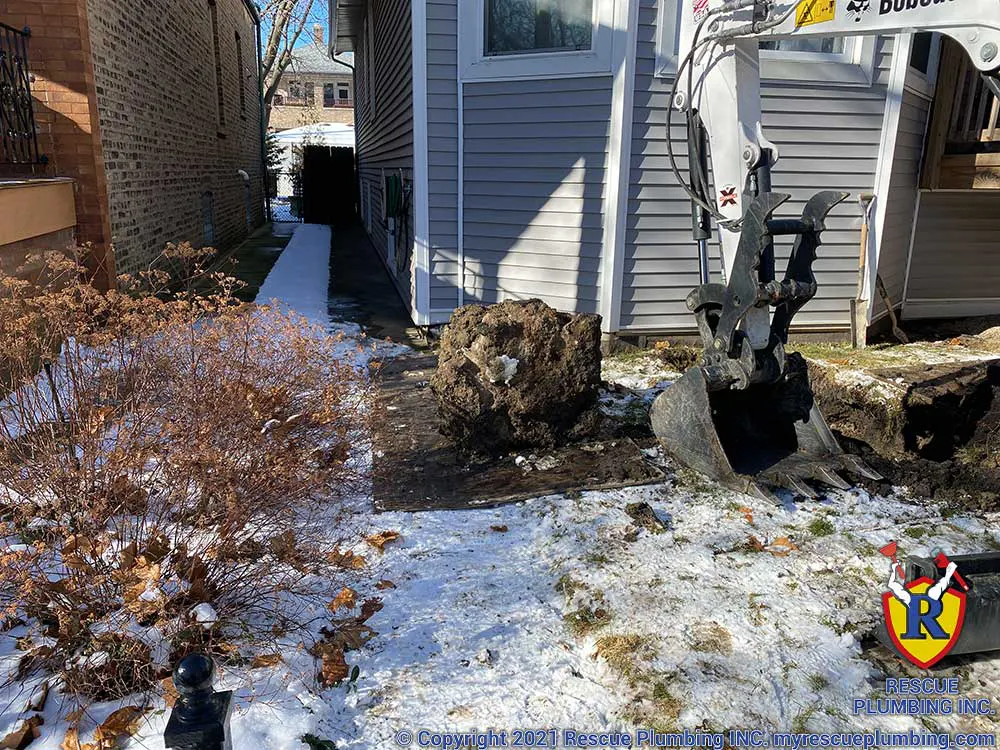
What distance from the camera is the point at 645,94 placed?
22.6ft

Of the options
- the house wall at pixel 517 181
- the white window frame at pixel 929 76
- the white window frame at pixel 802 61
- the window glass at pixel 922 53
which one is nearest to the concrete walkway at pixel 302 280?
the house wall at pixel 517 181

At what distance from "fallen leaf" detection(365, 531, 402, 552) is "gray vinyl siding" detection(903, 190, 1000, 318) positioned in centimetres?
826

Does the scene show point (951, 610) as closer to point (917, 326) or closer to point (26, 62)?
point (917, 326)

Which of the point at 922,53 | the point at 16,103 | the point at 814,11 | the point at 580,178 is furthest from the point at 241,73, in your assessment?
the point at 814,11

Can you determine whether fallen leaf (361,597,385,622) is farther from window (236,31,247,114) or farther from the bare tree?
the bare tree

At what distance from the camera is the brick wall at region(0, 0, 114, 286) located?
262 inches

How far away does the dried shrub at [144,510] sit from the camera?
2641 mm

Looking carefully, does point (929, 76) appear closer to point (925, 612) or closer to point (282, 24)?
point (925, 612)

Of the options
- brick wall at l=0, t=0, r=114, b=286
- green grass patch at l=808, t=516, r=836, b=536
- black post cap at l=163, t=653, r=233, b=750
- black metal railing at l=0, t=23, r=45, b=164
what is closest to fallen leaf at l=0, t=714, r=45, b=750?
black post cap at l=163, t=653, r=233, b=750

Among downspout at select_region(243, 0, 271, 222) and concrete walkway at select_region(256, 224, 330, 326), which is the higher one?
downspout at select_region(243, 0, 271, 222)

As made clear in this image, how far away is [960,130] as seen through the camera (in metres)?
8.20

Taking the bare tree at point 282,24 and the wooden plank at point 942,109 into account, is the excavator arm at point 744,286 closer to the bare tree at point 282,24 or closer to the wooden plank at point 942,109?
the wooden plank at point 942,109

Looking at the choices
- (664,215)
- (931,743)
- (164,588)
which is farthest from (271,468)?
(664,215)

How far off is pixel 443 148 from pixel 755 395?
178 inches
